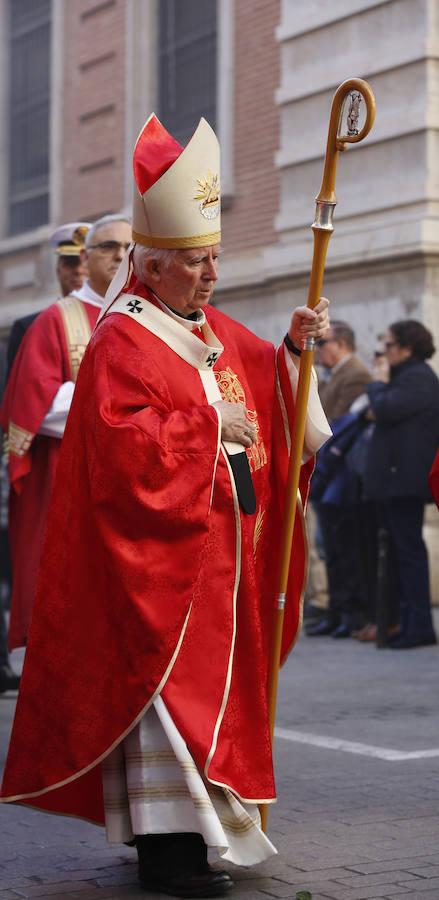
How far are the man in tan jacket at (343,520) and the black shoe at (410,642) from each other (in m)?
0.75

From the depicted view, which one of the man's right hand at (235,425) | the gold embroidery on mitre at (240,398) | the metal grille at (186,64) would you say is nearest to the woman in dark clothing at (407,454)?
the gold embroidery on mitre at (240,398)

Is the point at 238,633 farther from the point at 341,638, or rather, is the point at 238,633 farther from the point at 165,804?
the point at 341,638

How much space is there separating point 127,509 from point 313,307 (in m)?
0.81

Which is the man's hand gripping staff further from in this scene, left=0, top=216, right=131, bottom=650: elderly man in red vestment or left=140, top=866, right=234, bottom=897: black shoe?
left=0, top=216, right=131, bottom=650: elderly man in red vestment

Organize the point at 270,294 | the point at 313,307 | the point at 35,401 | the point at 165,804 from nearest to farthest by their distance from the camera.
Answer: the point at 165,804 → the point at 313,307 → the point at 35,401 → the point at 270,294

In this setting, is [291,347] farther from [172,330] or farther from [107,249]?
[107,249]

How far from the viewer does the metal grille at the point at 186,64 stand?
1595 cm

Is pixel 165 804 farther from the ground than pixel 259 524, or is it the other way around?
pixel 259 524

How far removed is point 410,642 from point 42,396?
12.4ft

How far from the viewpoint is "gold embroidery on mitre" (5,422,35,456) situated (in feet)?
23.0

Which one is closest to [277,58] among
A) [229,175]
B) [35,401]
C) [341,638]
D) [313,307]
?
[229,175]

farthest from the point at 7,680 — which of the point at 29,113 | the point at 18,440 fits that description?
the point at 29,113

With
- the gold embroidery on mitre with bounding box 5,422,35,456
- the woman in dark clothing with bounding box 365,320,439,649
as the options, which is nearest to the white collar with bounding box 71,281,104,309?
the gold embroidery on mitre with bounding box 5,422,35,456

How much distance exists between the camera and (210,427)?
4586 mm
